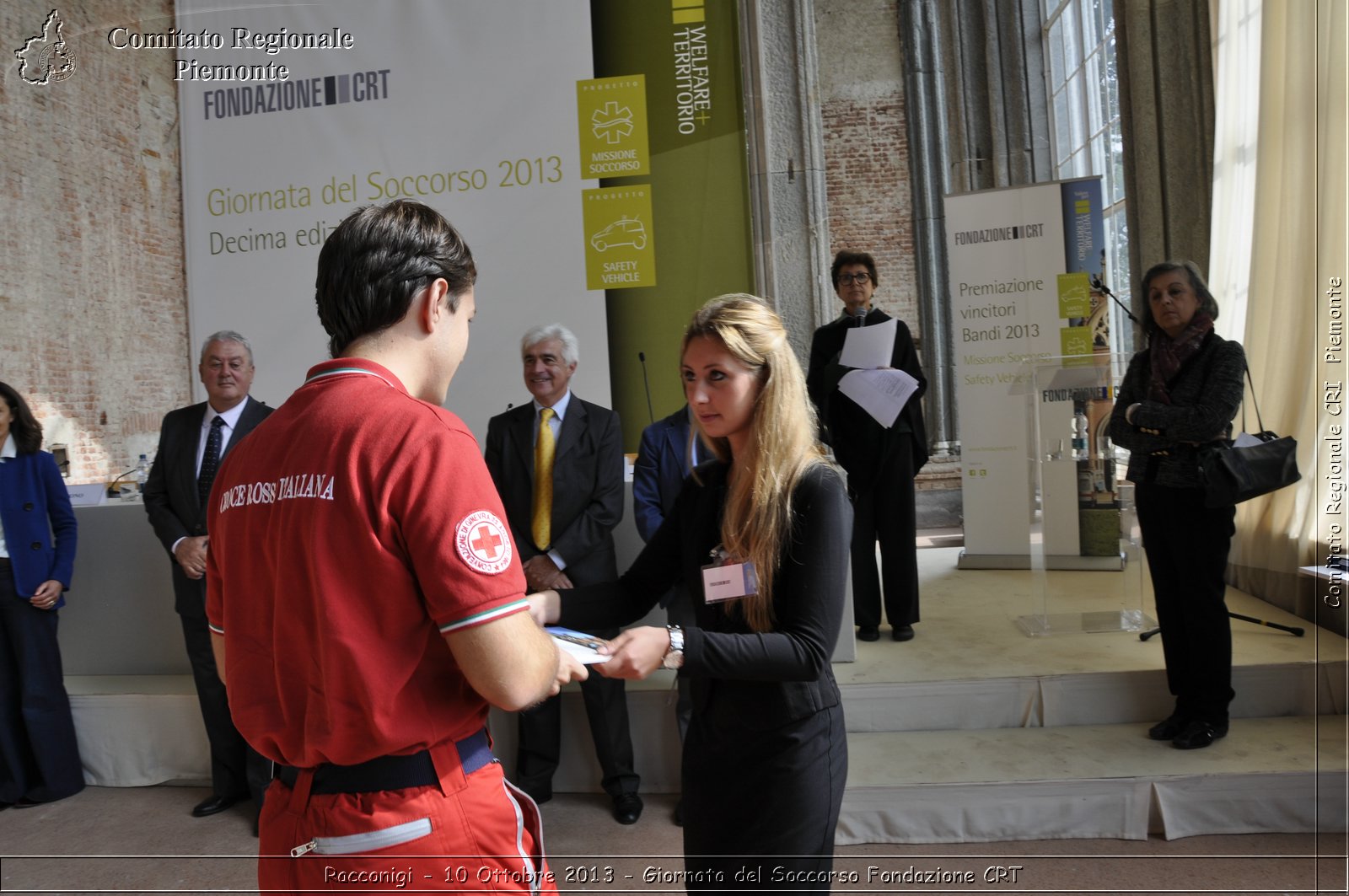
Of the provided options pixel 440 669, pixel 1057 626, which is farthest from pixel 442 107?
pixel 440 669

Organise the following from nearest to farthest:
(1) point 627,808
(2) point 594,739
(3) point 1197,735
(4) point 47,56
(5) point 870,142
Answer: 1. (3) point 1197,735
2. (1) point 627,808
3. (2) point 594,739
4. (4) point 47,56
5. (5) point 870,142

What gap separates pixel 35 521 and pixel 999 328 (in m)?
5.63

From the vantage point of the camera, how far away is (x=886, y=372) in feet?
14.5

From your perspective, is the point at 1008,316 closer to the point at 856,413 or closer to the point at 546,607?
the point at 856,413

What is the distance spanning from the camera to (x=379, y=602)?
103cm

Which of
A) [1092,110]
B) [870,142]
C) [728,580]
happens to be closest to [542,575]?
[728,580]

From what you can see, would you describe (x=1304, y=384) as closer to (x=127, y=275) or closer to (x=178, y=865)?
(x=178, y=865)

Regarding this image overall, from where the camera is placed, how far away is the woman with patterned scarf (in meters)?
3.25

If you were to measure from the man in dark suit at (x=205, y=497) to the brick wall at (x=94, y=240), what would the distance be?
341 centimetres

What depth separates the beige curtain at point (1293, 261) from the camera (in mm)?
4039

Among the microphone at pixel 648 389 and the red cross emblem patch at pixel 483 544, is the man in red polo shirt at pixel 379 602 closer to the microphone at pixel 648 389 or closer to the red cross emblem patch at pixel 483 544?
the red cross emblem patch at pixel 483 544

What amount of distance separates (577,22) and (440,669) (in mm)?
4555

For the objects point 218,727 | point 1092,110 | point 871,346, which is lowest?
point 218,727

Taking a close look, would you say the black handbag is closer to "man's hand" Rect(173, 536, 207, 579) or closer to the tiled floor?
the tiled floor
